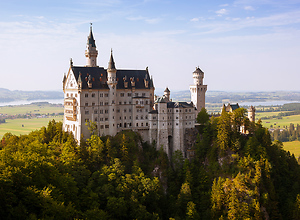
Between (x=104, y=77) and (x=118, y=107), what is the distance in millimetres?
9669

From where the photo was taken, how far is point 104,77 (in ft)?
320

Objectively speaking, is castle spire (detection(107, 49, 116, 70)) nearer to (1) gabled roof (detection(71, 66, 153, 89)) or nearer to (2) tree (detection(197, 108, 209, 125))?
(1) gabled roof (detection(71, 66, 153, 89))

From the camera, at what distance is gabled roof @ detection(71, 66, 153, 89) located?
94062mm

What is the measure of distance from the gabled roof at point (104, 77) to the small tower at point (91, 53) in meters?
6.78

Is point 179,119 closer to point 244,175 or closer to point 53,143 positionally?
point 244,175

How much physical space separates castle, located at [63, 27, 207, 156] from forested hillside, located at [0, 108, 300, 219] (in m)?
3.54

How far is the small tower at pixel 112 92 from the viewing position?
314 ft

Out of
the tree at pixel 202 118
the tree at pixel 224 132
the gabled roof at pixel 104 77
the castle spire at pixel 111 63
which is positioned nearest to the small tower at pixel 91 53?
the gabled roof at pixel 104 77

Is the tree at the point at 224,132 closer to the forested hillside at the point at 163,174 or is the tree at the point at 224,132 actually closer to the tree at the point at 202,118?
the forested hillside at the point at 163,174

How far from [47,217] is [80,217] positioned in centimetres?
963

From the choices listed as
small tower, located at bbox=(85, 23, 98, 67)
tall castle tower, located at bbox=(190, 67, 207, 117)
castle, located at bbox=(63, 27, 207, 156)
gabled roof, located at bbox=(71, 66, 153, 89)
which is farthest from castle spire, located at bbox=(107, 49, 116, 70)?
tall castle tower, located at bbox=(190, 67, 207, 117)

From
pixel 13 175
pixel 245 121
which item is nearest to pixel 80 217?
pixel 13 175

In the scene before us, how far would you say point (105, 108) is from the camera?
9594cm

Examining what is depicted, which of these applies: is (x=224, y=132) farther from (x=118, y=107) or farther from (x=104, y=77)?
(x=104, y=77)
